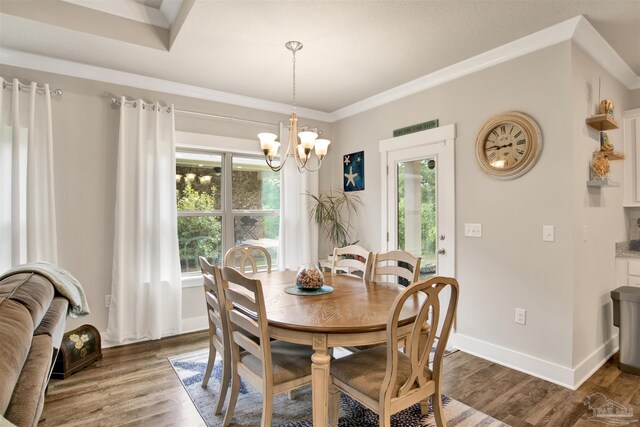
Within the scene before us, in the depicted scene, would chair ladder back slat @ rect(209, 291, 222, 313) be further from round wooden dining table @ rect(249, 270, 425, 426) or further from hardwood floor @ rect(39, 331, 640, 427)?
hardwood floor @ rect(39, 331, 640, 427)

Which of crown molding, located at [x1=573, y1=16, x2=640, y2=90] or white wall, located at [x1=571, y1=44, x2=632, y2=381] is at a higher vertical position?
crown molding, located at [x1=573, y1=16, x2=640, y2=90]

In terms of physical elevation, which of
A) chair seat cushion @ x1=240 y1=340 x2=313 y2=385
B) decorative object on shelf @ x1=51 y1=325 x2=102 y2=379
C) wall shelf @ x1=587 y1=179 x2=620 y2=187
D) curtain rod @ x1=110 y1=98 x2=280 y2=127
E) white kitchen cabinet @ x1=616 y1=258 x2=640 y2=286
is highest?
curtain rod @ x1=110 y1=98 x2=280 y2=127

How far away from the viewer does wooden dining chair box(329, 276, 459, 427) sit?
1497mm

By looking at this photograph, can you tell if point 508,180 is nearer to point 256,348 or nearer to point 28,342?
point 256,348

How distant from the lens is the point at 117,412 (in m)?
2.17

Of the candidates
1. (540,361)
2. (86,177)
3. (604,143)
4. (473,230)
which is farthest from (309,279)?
(604,143)

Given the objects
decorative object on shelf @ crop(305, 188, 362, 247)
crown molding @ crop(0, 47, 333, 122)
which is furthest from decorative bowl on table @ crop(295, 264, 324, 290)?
crown molding @ crop(0, 47, 333, 122)

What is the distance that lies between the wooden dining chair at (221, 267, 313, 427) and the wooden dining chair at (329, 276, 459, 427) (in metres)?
0.21

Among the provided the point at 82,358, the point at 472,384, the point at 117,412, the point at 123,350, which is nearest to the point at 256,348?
the point at 117,412

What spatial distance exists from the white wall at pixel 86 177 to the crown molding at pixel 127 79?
0.06 meters

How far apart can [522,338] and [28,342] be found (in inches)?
121

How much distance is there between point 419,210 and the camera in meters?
3.59

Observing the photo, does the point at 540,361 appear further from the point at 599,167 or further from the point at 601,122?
the point at 601,122

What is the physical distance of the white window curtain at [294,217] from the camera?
4.17 meters
